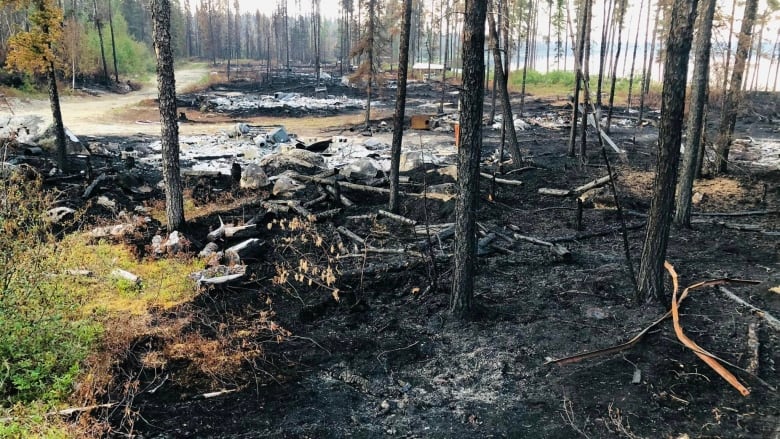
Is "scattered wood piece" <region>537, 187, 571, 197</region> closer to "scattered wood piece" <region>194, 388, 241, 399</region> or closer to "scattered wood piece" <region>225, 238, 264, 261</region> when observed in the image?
"scattered wood piece" <region>225, 238, 264, 261</region>

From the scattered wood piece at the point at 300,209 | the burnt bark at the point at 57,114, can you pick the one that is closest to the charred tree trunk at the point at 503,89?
the scattered wood piece at the point at 300,209

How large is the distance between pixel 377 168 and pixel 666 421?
1434cm

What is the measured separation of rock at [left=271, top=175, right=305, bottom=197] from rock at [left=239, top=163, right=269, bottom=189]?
3.00 ft

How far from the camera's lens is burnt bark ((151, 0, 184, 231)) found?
11.1 meters

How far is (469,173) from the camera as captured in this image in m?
7.23

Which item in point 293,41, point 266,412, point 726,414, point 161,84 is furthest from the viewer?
point 293,41

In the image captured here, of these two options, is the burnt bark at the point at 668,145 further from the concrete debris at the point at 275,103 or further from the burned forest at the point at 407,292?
the concrete debris at the point at 275,103

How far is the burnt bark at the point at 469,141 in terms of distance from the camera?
22.5ft

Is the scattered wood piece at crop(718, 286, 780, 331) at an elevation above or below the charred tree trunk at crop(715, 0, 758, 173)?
below

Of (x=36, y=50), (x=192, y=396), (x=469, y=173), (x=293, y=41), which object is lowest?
(x=192, y=396)

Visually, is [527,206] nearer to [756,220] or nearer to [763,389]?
[756,220]

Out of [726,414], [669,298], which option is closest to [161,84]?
[669,298]

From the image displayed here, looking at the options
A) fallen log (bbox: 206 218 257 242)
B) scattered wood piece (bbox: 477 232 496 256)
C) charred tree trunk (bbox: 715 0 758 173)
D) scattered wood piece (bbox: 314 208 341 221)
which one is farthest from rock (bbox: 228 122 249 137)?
charred tree trunk (bbox: 715 0 758 173)

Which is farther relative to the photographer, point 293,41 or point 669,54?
point 293,41
